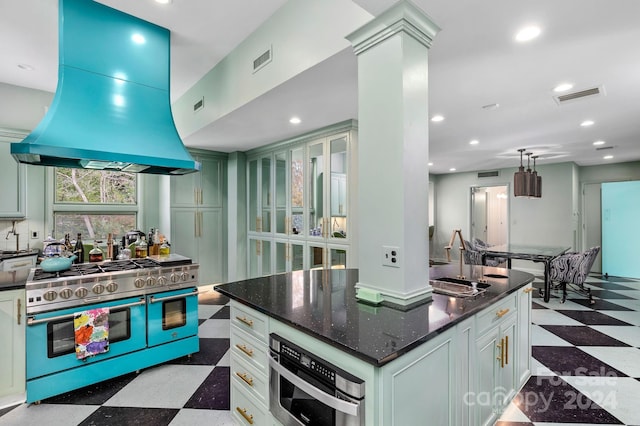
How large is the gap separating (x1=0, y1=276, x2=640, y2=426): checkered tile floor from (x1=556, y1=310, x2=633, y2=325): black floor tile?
192 mm

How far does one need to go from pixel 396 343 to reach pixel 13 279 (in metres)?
2.80

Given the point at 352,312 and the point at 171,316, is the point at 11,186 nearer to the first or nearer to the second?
the point at 171,316

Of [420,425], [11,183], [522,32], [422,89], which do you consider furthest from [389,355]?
[11,183]

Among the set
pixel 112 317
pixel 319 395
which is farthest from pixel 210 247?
pixel 319 395

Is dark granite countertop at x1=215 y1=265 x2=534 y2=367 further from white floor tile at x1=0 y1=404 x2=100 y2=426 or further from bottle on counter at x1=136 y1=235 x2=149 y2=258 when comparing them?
bottle on counter at x1=136 y1=235 x2=149 y2=258

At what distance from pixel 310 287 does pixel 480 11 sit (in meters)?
1.88

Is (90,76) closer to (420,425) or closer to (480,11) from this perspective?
(480,11)

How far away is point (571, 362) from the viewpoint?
2777 mm

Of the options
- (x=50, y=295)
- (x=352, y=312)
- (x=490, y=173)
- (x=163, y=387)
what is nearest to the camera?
(x=352, y=312)

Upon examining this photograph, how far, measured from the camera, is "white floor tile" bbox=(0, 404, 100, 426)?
2016 mm

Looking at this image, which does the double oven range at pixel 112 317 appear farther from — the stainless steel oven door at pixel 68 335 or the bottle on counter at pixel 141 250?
the bottle on counter at pixel 141 250

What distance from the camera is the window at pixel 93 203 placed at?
4.09 metres

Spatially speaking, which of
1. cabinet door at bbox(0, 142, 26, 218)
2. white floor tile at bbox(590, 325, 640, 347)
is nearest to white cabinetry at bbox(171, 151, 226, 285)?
cabinet door at bbox(0, 142, 26, 218)

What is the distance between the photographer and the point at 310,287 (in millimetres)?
2074
